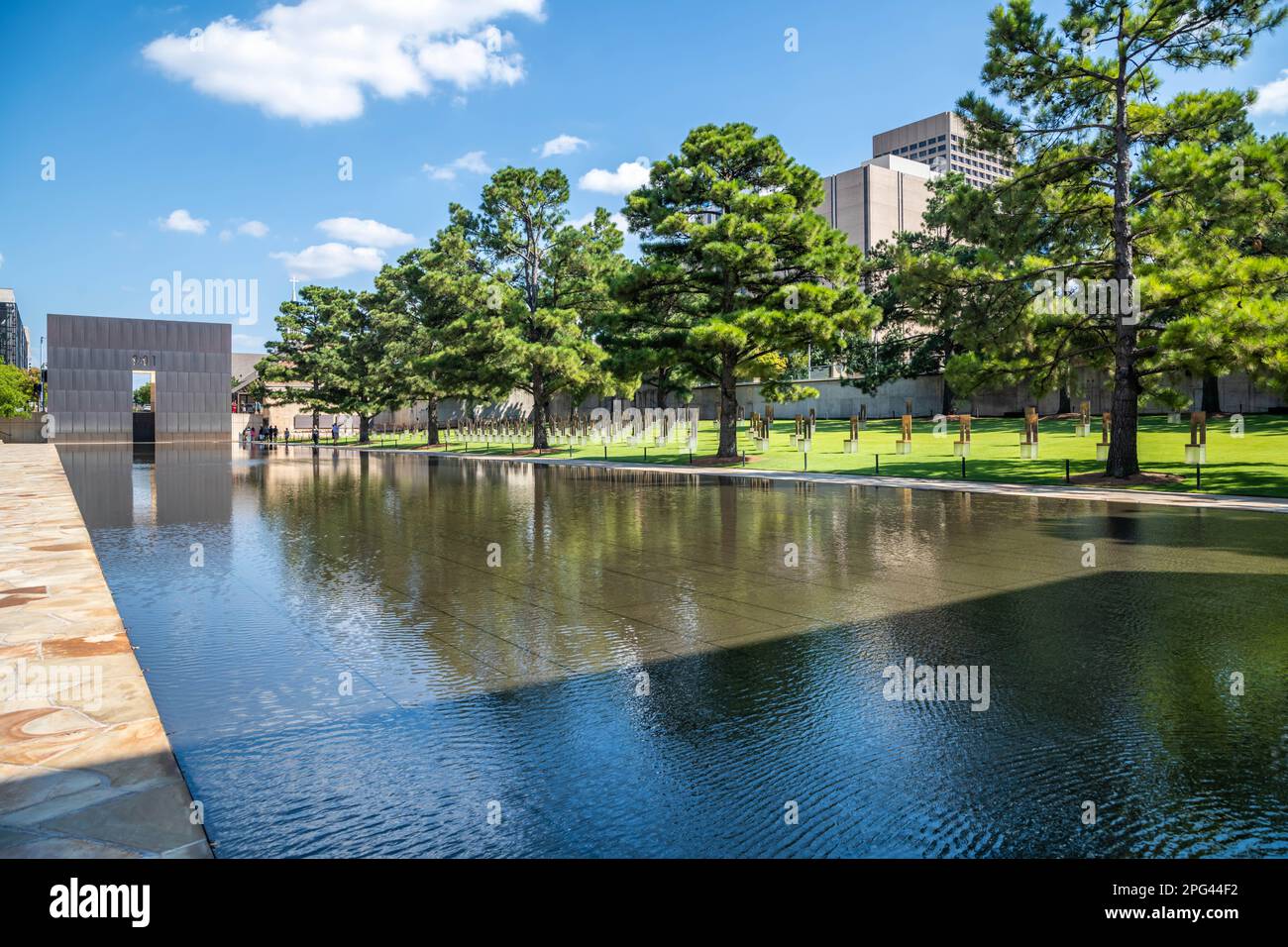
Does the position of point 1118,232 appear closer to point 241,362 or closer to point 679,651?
point 679,651

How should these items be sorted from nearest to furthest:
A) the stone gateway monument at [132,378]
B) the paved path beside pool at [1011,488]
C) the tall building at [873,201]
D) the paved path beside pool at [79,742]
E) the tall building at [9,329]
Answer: the paved path beside pool at [79,742] < the paved path beside pool at [1011,488] < the stone gateway monument at [132,378] < the tall building at [873,201] < the tall building at [9,329]

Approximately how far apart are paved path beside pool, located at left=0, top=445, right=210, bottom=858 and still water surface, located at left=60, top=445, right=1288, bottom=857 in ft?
0.59

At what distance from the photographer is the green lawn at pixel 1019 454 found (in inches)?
891

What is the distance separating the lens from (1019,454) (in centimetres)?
3056

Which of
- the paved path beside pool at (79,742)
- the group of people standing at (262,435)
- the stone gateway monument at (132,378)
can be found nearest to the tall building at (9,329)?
the stone gateway monument at (132,378)

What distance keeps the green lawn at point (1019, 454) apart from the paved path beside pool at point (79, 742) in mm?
21426

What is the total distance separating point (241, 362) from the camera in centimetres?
12456

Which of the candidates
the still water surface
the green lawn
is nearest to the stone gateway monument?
the green lawn

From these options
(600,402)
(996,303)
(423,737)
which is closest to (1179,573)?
(423,737)

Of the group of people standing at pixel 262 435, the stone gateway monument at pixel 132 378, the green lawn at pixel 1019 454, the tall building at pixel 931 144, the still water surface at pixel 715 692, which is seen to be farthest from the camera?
the tall building at pixel 931 144

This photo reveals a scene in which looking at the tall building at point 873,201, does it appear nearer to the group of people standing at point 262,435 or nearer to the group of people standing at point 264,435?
the group of people standing at point 264,435

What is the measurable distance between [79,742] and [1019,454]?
31.1 meters

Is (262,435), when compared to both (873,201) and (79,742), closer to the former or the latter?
(873,201)

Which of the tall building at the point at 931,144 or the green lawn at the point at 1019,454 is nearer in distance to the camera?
the green lawn at the point at 1019,454
